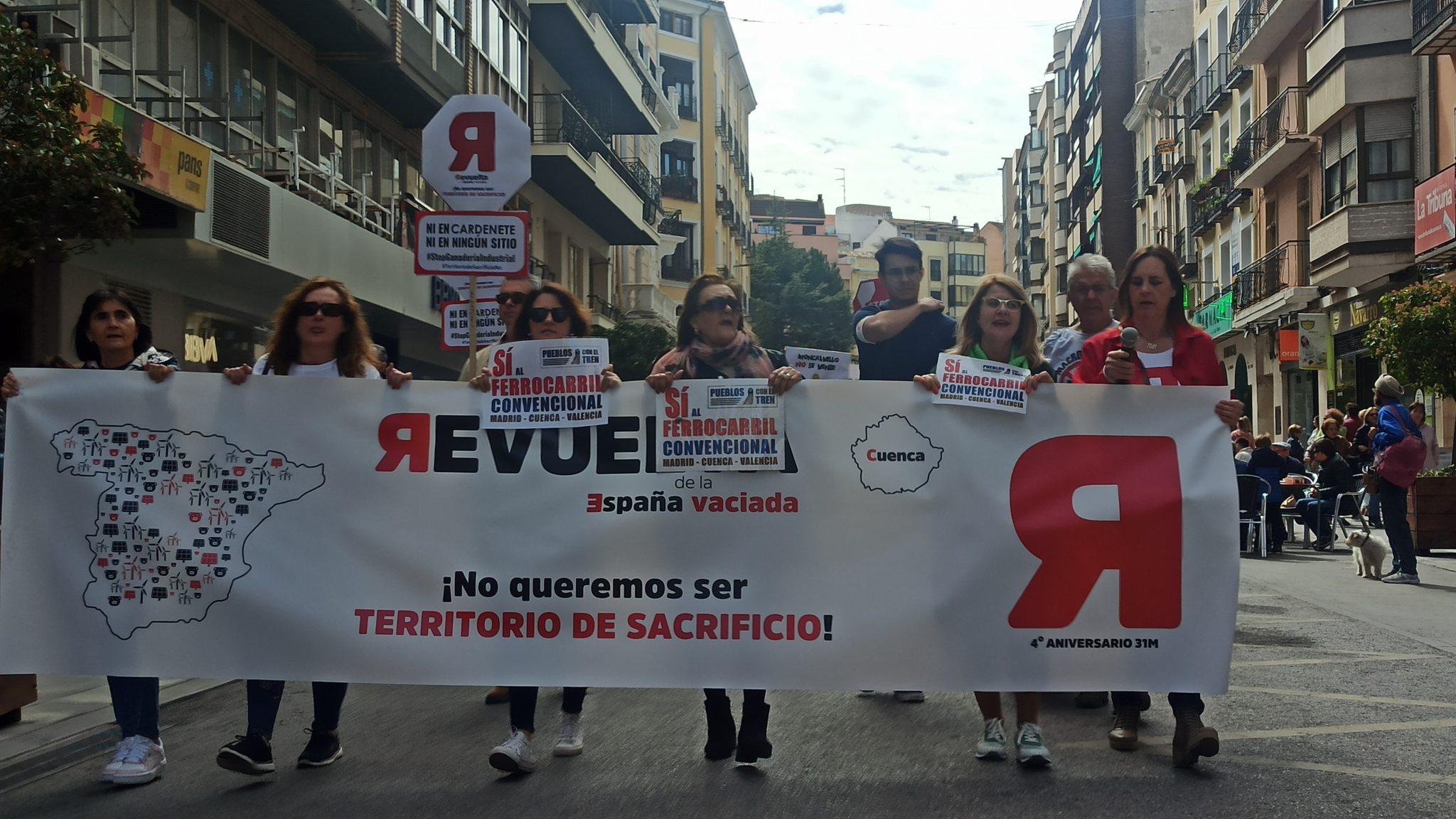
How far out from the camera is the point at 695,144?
217 ft

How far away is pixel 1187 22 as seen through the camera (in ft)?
209

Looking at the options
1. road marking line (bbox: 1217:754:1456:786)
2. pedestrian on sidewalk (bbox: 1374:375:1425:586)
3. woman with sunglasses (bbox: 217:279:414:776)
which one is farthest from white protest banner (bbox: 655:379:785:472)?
pedestrian on sidewalk (bbox: 1374:375:1425:586)

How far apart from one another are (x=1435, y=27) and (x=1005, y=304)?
21959 millimetres

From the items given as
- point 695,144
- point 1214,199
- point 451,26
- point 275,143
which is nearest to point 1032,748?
point 275,143

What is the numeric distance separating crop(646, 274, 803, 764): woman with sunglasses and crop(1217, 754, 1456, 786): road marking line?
1836 millimetres

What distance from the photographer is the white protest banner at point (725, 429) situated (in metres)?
5.70

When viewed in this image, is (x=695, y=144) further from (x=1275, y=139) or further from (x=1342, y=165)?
(x=1342, y=165)

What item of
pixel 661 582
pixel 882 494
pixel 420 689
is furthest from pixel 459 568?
pixel 420 689

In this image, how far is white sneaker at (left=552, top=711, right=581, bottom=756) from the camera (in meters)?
5.93

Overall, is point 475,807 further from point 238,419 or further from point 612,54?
point 612,54

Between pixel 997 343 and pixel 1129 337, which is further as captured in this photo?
pixel 997 343

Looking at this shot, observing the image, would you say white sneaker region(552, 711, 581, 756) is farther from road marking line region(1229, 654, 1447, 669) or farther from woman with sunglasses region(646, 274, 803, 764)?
road marking line region(1229, 654, 1447, 669)

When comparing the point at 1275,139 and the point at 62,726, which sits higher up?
the point at 1275,139

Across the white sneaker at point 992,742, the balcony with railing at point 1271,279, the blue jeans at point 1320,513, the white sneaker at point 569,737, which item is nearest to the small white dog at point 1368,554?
the blue jeans at point 1320,513
